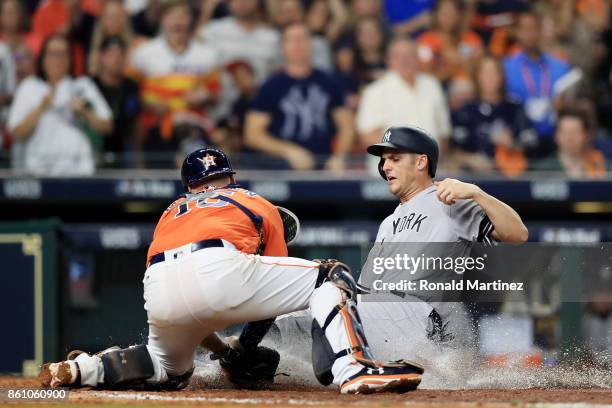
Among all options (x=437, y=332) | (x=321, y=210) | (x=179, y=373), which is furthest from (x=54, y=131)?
(x=437, y=332)

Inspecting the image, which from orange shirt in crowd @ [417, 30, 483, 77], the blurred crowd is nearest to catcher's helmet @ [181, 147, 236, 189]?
the blurred crowd

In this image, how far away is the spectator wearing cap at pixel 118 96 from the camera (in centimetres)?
994

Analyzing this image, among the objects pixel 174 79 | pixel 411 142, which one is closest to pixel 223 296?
pixel 411 142

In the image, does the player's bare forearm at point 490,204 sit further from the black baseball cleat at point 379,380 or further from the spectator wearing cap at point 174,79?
the spectator wearing cap at point 174,79

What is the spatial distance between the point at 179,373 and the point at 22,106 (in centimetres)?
479

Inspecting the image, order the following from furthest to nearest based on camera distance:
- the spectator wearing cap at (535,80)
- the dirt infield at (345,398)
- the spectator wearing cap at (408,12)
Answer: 1. the spectator wearing cap at (408,12)
2. the spectator wearing cap at (535,80)
3. the dirt infield at (345,398)

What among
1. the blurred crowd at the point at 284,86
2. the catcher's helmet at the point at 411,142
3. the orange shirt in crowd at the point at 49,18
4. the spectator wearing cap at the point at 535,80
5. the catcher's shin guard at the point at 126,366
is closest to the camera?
the catcher's shin guard at the point at 126,366

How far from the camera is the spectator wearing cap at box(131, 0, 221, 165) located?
9938 millimetres

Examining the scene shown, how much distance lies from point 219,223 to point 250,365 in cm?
106

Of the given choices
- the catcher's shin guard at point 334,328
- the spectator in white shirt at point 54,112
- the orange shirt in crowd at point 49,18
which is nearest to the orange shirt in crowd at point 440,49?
the spectator in white shirt at point 54,112

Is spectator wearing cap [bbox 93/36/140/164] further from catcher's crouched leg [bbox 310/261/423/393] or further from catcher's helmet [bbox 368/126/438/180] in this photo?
catcher's crouched leg [bbox 310/261/423/393]

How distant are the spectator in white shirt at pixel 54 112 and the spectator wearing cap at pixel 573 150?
13.6ft

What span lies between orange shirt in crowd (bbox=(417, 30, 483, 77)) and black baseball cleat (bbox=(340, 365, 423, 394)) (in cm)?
575

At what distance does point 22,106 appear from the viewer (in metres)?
9.75
